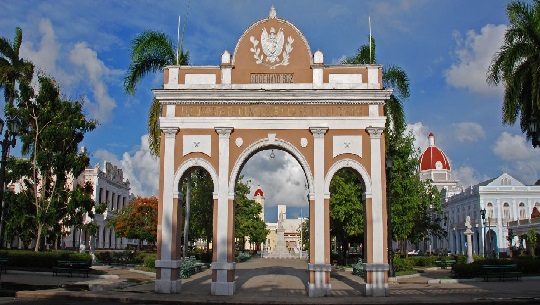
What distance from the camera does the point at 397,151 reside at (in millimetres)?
39438

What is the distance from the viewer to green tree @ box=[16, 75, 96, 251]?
31031 millimetres

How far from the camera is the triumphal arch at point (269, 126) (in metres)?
20.9

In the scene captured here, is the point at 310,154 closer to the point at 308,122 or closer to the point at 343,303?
the point at 308,122

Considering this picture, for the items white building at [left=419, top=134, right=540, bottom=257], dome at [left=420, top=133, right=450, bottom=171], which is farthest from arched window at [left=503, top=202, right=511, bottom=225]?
dome at [left=420, top=133, right=450, bottom=171]

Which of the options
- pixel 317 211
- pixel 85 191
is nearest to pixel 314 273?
pixel 317 211

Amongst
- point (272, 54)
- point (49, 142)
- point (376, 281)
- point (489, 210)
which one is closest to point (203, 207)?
point (49, 142)

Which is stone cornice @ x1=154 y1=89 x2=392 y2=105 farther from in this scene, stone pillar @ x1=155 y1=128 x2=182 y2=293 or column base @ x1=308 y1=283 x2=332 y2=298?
column base @ x1=308 y1=283 x2=332 y2=298

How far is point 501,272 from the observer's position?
26.6 metres

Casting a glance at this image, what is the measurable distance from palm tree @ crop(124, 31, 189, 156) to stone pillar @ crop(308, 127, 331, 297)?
10889 millimetres

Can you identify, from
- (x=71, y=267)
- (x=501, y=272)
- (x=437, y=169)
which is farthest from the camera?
(x=437, y=169)

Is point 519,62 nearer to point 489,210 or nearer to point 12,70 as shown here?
point 12,70

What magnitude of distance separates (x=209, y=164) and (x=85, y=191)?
595 inches

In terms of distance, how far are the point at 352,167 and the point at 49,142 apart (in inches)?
754

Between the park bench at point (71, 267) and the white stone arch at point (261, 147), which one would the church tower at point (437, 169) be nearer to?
the park bench at point (71, 267)
